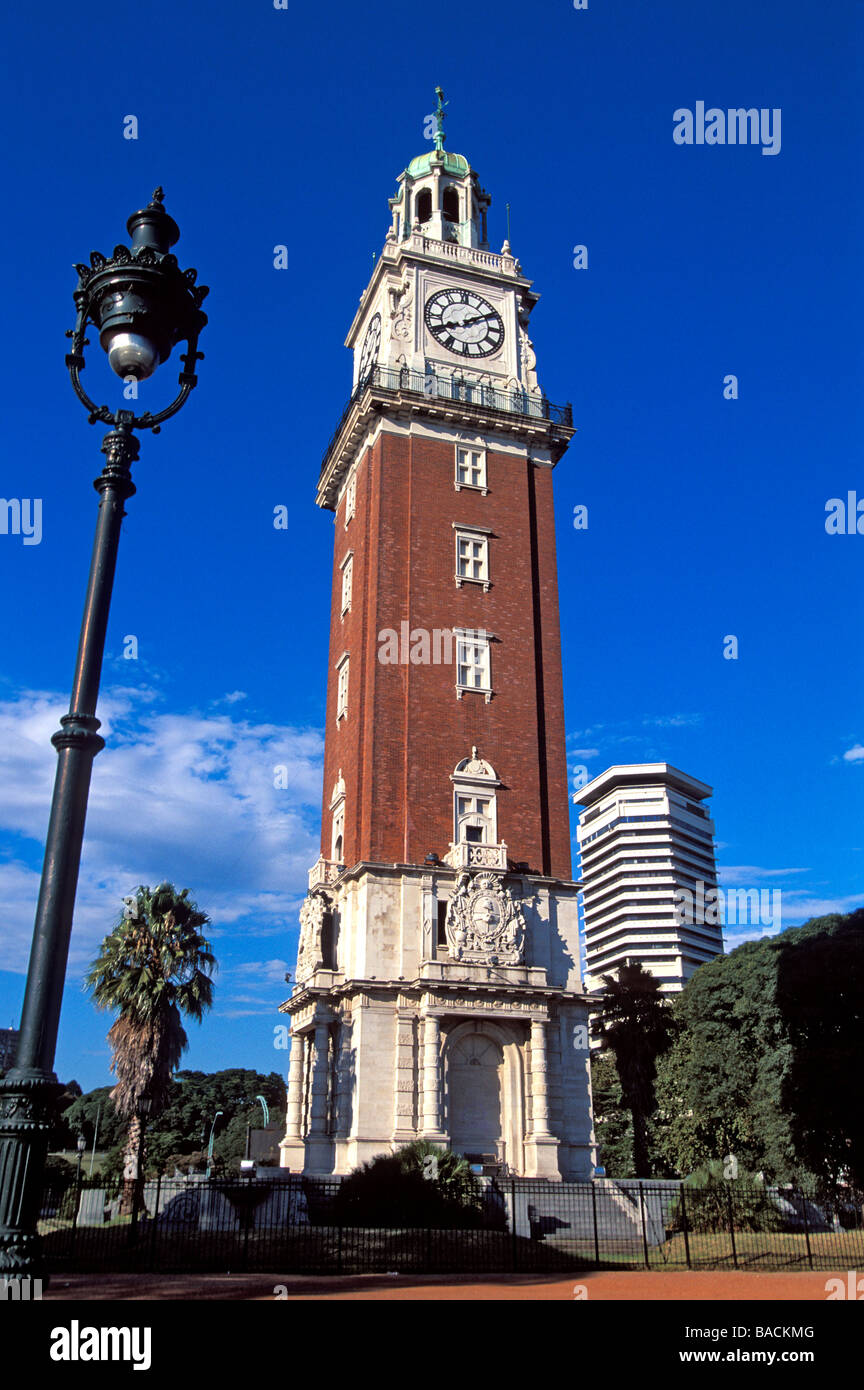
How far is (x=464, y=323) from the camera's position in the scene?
4850 centimetres

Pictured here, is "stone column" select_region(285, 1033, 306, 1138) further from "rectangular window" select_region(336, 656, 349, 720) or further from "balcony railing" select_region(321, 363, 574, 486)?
"balcony railing" select_region(321, 363, 574, 486)

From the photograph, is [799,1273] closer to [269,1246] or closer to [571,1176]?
[269,1246]


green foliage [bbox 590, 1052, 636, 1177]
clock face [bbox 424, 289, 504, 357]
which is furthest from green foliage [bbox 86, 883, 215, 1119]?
green foliage [bbox 590, 1052, 636, 1177]

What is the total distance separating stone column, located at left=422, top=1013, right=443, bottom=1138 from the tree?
63.6 ft

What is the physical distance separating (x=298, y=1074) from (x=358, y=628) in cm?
1740

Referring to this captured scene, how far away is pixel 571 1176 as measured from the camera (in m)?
35.5

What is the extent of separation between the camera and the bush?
2934 cm

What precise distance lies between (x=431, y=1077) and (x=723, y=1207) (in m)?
9.55

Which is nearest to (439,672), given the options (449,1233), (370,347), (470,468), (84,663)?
(470,468)

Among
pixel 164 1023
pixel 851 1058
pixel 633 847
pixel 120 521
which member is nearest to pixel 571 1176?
pixel 851 1058

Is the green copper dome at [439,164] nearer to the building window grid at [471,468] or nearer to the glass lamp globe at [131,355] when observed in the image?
the building window grid at [471,468]

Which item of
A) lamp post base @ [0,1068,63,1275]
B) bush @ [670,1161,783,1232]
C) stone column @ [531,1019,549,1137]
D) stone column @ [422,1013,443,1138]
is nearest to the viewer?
lamp post base @ [0,1068,63,1275]

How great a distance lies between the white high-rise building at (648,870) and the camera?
478ft

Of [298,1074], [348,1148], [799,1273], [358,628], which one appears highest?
[358,628]
